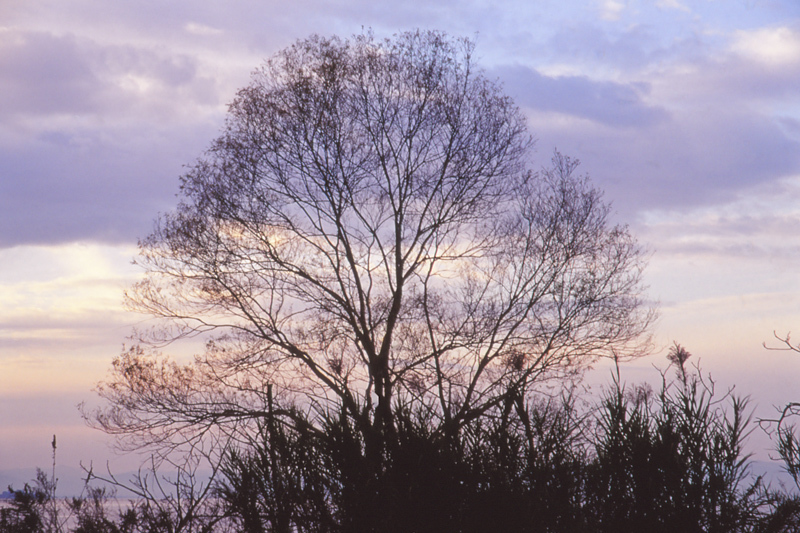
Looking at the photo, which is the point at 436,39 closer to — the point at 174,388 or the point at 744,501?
the point at 174,388

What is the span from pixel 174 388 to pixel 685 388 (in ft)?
34.4

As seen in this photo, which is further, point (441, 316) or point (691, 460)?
point (441, 316)

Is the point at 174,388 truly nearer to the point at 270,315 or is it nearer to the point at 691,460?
the point at 270,315

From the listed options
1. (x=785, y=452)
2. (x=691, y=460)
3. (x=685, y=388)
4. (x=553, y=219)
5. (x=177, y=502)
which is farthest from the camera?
(x=553, y=219)

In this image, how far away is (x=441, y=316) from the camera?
14750 millimetres

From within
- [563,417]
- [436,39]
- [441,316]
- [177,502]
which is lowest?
[177,502]

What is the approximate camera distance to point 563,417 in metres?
5.20

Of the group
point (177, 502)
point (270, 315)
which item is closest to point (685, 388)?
point (177, 502)

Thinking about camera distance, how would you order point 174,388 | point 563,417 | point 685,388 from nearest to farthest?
point 563,417
point 685,388
point 174,388

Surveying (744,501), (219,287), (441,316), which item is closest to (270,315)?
(219,287)

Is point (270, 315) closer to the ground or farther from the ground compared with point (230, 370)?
farther from the ground

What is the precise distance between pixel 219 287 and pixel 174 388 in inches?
83.8

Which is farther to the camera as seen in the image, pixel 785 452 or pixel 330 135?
pixel 330 135

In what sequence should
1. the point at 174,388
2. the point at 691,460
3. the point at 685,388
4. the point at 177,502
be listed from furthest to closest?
the point at 174,388
the point at 685,388
the point at 691,460
the point at 177,502
